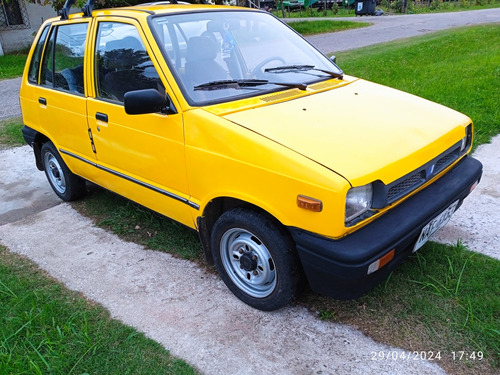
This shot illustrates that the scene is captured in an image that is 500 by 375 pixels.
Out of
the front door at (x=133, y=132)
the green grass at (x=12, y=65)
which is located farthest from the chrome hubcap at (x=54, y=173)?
the green grass at (x=12, y=65)

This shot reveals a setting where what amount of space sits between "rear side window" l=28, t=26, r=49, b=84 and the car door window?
113cm

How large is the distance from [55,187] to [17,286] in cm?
172

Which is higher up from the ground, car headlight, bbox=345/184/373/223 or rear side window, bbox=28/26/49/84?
rear side window, bbox=28/26/49/84

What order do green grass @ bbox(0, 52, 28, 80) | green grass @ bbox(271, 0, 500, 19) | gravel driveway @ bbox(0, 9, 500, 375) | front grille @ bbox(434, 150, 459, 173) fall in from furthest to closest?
green grass @ bbox(271, 0, 500, 19) < green grass @ bbox(0, 52, 28, 80) < front grille @ bbox(434, 150, 459, 173) < gravel driveway @ bbox(0, 9, 500, 375)

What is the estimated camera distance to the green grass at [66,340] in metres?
2.50

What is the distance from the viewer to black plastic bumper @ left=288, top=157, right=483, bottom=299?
2279mm

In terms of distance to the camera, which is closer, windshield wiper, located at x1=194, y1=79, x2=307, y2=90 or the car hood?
the car hood

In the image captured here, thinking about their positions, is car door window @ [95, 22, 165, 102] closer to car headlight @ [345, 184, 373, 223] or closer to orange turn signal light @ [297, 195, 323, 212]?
orange turn signal light @ [297, 195, 323, 212]

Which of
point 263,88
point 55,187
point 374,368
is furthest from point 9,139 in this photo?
point 374,368

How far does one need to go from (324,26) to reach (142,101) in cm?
1949

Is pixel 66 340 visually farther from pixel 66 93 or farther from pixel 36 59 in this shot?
pixel 36 59

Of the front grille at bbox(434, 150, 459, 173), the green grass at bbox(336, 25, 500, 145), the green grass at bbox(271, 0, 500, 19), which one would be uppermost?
the front grille at bbox(434, 150, 459, 173)

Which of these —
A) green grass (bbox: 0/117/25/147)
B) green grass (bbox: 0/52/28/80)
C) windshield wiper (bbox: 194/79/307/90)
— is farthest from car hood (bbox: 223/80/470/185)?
green grass (bbox: 0/52/28/80)

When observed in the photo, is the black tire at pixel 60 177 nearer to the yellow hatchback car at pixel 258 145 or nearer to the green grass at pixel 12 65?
the yellow hatchback car at pixel 258 145
